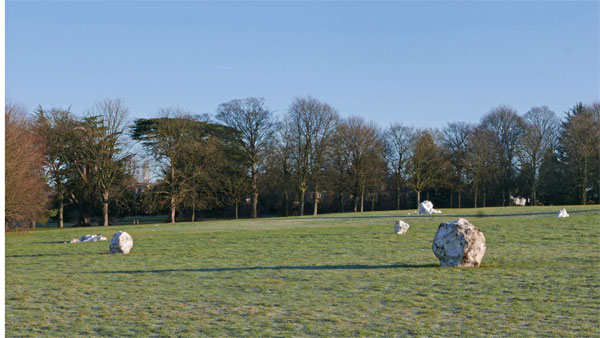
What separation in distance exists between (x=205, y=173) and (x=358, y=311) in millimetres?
50927

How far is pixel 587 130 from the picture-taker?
212 feet

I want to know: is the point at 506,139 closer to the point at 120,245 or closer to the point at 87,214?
the point at 87,214

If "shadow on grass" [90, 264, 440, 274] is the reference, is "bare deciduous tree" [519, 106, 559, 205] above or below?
above

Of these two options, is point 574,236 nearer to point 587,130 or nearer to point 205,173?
point 205,173

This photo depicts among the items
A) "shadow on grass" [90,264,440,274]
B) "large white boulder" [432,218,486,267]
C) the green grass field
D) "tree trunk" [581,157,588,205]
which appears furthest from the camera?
"tree trunk" [581,157,588,205]

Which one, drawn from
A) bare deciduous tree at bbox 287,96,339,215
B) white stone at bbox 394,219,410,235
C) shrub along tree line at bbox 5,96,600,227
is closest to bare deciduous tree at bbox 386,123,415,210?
shrub along tree line at bbox 5,96,600,227

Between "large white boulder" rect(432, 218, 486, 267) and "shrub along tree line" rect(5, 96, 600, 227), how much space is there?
4070 cm

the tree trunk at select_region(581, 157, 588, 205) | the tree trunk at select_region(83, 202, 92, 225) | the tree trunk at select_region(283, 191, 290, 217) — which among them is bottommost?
the tree trunk at select_region(83, 202, 92, 225)

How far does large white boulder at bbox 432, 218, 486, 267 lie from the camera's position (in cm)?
1384

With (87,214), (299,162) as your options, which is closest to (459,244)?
(299,162)

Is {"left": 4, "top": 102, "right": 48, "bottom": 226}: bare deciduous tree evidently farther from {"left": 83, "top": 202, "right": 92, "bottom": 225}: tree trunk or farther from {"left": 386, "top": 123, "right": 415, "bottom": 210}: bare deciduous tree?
{"left": 386, "top": 123, "right": 415, "bottom": 210}: bare deciduous tree

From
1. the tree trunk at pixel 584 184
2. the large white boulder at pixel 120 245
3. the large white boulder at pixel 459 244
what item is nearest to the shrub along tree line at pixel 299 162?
the tree trunk at pixel 584 184

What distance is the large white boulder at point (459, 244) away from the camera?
13844 mm

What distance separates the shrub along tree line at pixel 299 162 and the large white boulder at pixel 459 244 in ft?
134
